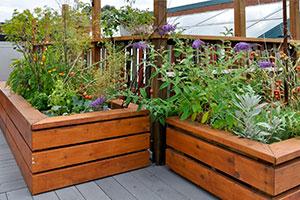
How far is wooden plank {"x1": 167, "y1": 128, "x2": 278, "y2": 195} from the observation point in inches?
67.0

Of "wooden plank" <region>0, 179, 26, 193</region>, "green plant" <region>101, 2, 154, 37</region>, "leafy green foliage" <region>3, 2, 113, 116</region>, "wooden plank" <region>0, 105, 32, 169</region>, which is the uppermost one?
"green plant" <region>101, 2, 154, 37</region>

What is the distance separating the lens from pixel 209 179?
2.07 m

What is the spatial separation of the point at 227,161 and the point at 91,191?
939 mm

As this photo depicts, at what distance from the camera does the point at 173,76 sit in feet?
7.94

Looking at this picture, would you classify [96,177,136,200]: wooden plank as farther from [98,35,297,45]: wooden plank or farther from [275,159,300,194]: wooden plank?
[98,35,297,45]: wooden plank

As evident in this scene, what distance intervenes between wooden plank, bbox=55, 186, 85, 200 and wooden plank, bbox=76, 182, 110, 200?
0.09 feet

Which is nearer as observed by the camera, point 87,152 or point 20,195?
point 20,195

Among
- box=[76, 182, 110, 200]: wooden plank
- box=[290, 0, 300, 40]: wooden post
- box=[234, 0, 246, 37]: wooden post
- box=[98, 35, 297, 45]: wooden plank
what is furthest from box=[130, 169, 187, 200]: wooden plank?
box=[290, 0, 300, 40]: wooden post

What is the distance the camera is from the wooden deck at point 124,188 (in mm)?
2043

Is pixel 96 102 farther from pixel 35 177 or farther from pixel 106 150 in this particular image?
pixel 35 177

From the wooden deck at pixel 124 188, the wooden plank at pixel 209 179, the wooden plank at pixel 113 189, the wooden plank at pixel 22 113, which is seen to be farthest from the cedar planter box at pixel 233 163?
the wooden plank at pixel 22 113

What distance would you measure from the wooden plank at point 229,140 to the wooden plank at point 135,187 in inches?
20.0

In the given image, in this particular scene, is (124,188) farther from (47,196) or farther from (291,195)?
(291,195)

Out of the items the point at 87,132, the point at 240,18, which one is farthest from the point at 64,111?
the point at 240,18
